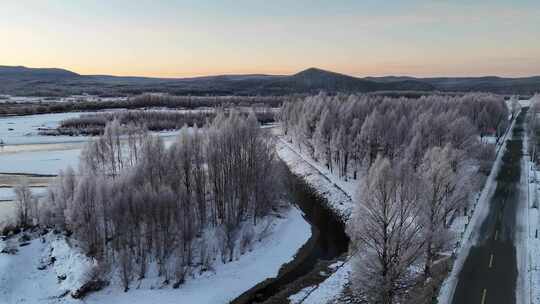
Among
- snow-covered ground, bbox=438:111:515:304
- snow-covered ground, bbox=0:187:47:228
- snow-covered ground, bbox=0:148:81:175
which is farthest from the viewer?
snow-covered ground, bbox=0:148:81:175

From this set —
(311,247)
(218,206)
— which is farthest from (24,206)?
(311,247)

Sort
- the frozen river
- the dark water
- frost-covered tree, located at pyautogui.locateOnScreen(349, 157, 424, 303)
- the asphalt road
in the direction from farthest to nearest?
the frozen river < the dark water < the asphalt road < frost-covered tree, located at pyautogui.locateOnScreen(349, 157, 424, 303)

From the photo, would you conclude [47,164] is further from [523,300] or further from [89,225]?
[523,300]

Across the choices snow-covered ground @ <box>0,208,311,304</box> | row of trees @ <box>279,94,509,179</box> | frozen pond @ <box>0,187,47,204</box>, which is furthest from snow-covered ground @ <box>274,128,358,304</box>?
frozen pond @ <box>0,187,47,204</box>

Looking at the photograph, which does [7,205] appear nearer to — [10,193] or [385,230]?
[10,193]

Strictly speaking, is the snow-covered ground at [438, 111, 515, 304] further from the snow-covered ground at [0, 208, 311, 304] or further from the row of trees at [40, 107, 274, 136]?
the row of trees at [40, 107, 274, 136]

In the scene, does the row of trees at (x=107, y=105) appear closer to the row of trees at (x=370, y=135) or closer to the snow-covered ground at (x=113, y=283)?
the row of trees at (x=370, y=135)

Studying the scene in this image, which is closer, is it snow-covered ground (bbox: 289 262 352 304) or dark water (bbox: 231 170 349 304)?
snow-covered ground (bbox: 289 262 352 304)

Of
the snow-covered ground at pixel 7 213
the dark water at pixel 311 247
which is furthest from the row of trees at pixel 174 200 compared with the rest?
the dark water at pixel 311 247
